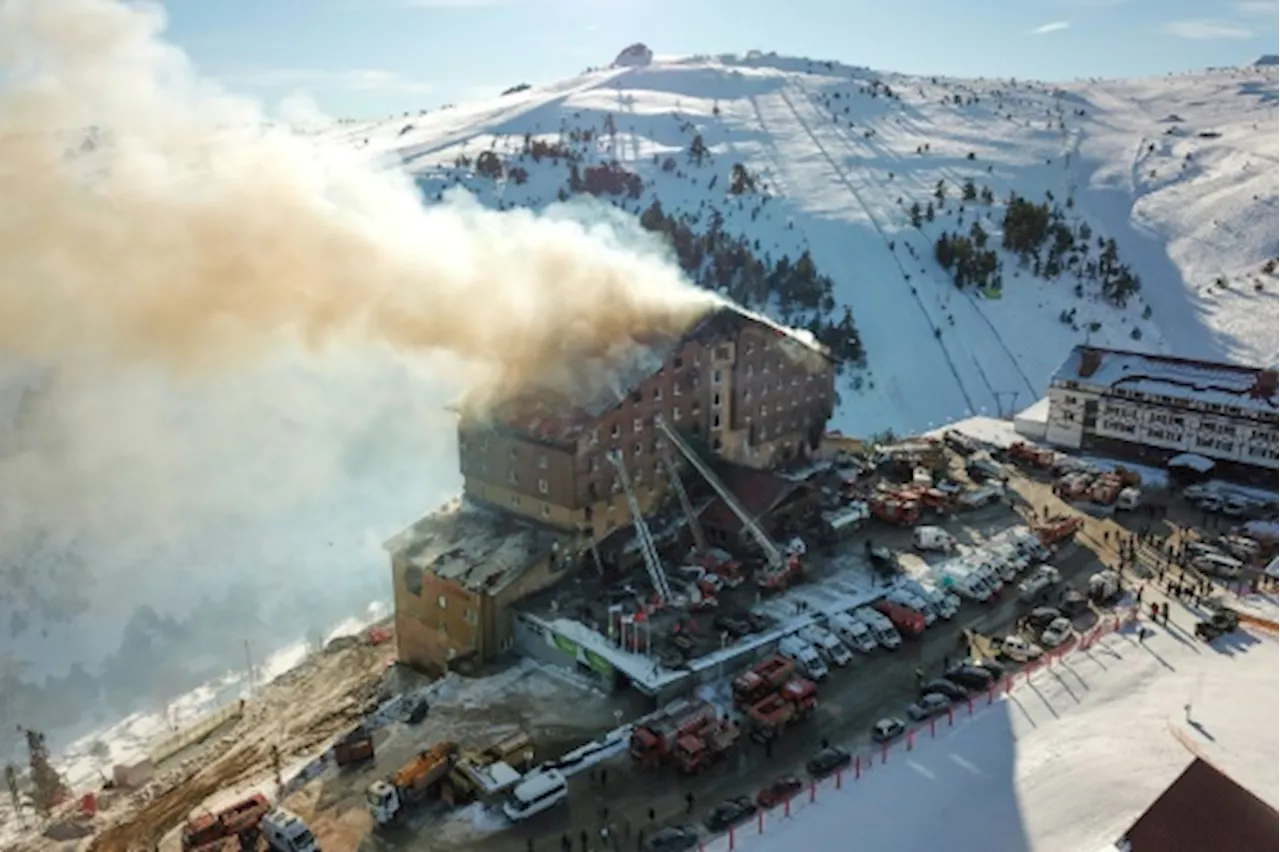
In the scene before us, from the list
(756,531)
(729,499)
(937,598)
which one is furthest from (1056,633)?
(729,499)

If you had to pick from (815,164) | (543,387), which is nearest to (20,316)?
(543,387)

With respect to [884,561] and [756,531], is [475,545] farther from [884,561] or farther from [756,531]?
[884,561]

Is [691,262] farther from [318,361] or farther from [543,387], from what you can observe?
[543,387]

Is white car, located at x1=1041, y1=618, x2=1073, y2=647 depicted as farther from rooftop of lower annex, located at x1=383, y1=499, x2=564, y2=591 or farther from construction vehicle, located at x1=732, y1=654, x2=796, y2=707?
rooftop of lower annex, located at x1=383, y1=499, x2=564, y2=591

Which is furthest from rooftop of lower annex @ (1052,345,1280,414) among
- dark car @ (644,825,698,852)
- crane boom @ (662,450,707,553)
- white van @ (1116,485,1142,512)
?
dark car @ (644,825,698,852)

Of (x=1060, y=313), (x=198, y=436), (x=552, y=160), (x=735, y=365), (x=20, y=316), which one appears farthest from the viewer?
(x=552, y=160)
